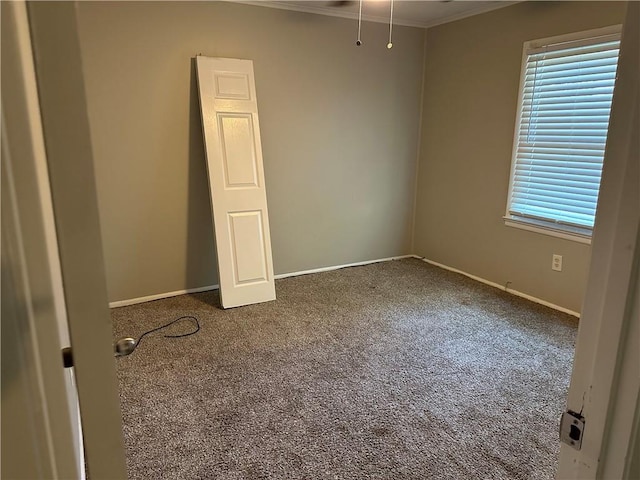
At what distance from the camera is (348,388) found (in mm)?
2377

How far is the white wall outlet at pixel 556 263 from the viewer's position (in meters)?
3.39

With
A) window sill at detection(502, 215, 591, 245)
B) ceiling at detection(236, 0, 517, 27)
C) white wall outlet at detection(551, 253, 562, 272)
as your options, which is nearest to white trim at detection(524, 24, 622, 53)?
ceiling at detection(236, 0, 517, 27)

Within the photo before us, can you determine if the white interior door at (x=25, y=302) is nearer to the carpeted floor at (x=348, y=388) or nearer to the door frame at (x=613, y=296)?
the door frame at (x=613, y=296)

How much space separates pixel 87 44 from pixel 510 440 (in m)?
3.49

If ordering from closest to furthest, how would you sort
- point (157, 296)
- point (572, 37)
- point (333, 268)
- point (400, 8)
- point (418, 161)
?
point (572, 37) < point (157, 296) < point (400, 8) < point (333, 268) < point (418, 161)

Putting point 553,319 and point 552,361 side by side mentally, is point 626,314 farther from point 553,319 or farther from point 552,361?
point 553,319

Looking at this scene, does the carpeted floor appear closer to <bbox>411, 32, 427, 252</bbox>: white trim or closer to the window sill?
the window sill

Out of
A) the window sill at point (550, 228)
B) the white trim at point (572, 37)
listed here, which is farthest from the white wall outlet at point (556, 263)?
the white trim at point (572, 37)

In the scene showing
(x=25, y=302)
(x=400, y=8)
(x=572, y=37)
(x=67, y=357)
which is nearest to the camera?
(x=25, y=302)

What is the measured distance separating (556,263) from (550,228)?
0.27m

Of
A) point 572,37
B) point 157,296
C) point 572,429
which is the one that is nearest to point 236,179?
point 157,296

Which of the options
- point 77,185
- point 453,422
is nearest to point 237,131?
point 453,422

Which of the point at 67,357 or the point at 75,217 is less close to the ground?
the point at 75,217

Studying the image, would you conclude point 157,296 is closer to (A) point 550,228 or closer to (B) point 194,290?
(B) point 194,290
